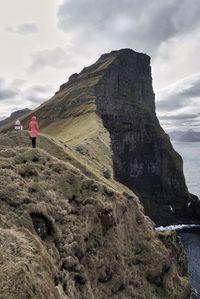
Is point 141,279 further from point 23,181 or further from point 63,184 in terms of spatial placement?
point 23,181

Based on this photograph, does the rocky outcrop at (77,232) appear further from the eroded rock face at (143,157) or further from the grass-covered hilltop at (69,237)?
the eroded rock face at (143,157)

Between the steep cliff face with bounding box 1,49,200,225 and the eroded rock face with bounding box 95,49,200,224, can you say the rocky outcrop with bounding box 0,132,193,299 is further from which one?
the eroded rock face with bounding box 95,49,200,224

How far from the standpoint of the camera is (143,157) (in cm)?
18762

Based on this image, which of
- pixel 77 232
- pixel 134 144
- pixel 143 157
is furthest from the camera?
pixel 143 157

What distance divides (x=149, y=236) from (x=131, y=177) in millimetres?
130385

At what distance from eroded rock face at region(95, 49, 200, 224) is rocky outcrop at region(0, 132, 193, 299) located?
378ft

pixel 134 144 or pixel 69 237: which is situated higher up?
pixel 134 144

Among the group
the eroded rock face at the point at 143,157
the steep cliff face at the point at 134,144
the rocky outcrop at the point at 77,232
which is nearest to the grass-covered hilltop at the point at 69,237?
the rocky outcrop at the point at 77,232

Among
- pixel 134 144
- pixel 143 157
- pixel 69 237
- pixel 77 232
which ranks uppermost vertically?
pixel 134 144

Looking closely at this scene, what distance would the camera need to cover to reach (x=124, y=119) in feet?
598

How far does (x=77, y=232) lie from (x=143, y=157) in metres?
154

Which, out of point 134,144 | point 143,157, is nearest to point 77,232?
point 134,144

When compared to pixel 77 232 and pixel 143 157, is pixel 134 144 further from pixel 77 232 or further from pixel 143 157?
pixel 77 232

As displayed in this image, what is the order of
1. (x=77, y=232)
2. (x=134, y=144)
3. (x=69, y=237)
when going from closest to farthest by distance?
(x=69, y=237) → (x=77, y=232) → (x=134, y=144)
